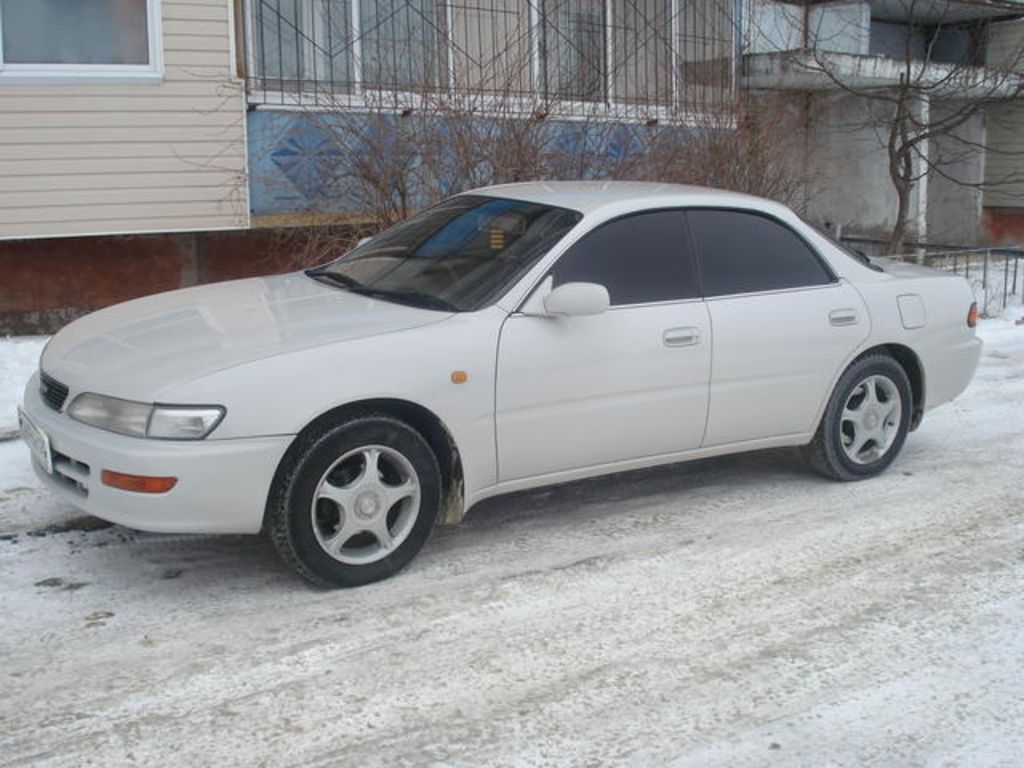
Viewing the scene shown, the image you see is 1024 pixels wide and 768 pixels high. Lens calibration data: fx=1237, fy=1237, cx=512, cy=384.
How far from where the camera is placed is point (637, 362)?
215 inches

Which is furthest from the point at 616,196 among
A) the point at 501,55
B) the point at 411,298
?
the point at 501,55

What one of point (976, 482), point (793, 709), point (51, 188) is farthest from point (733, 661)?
point (51, 188)

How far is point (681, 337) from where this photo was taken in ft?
18.4

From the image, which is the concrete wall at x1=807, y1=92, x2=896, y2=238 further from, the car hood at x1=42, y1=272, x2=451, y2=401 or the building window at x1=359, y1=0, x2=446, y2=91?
the car hood at x1=42, y1=272, x2=451, y2=401

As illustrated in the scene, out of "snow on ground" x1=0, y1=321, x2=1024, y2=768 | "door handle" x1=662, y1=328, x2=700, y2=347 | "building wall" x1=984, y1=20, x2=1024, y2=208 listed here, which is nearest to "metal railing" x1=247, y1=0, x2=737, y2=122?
"door handle" x1=662, y1=328, x2=700, y2=347

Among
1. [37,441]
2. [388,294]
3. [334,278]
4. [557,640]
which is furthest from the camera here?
[334,278]

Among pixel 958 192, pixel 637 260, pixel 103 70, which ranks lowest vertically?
pixel 637 260

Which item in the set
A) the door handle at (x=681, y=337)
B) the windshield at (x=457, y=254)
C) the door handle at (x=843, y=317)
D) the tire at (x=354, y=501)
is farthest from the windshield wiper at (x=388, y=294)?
the door handle at (x=843, y=317)

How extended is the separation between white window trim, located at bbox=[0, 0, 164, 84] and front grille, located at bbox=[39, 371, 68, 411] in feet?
17.9

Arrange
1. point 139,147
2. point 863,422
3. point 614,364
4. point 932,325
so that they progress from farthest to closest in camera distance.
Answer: point 139,147 < point 932,325 < point 863,422 < point 614,364

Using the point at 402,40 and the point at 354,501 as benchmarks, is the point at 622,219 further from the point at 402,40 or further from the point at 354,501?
the point at 402,40

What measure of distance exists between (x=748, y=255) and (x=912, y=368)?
1256 mm

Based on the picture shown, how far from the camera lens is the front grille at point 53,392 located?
491cm

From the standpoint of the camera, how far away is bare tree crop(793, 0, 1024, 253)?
569 inches
